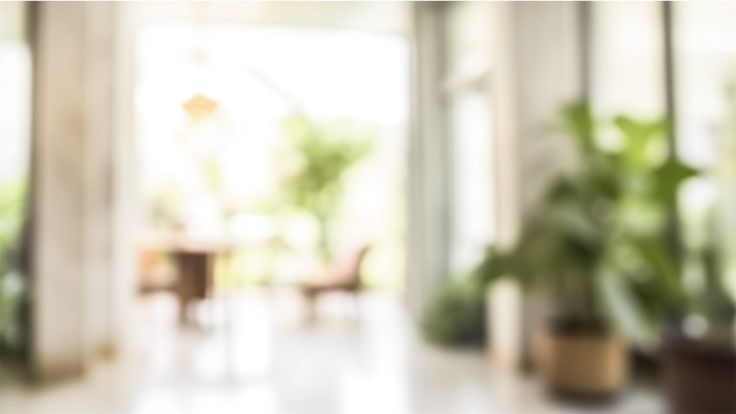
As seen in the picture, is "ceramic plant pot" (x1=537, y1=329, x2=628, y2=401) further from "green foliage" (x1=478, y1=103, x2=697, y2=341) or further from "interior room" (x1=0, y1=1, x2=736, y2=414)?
"green foliage" (x1=478, y1=103, x2=697, y2=341)

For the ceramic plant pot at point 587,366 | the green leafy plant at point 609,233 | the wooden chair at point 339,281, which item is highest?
the green leafy plant at point 609,233

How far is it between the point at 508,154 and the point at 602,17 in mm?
1235

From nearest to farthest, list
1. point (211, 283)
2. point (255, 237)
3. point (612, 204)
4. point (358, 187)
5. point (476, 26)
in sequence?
point (612, 204) < point (476, 26) < point (211, 283) < point (255, 237) < point (358, 187)

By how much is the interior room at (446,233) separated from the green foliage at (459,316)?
23mm

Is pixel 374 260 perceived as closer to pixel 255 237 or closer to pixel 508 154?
pixel 255 237

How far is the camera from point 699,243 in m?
4.07

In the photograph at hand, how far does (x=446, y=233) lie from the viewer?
6.71m

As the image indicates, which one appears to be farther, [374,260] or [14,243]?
[374,260]

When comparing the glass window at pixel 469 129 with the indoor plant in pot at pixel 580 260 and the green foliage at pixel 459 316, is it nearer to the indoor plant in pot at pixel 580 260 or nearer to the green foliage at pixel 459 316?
the green foliage at pixel 459 316

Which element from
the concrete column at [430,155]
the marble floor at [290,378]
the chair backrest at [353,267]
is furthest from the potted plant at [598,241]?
the chair backrest at [353,267]

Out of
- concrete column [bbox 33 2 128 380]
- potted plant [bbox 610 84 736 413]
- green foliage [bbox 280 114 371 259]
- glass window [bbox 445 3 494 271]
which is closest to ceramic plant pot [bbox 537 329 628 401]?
potted plant [bbox 610 84 736 413]

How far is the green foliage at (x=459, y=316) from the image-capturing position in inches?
218

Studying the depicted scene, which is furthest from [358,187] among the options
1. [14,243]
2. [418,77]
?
[14,243]

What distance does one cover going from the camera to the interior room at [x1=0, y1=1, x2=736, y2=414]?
12.8 feet
